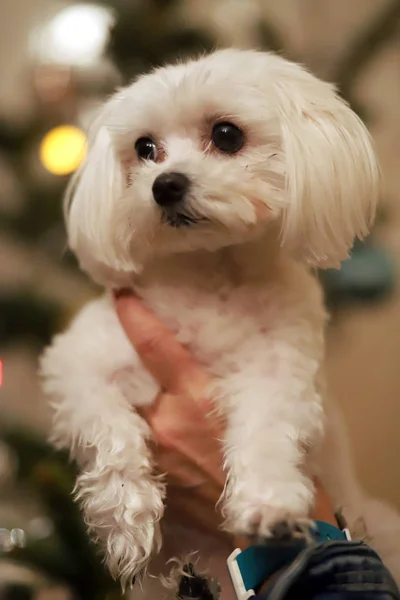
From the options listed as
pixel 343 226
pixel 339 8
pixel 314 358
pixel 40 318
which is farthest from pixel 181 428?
pixel 339 8

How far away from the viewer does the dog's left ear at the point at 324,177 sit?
0.70 metres

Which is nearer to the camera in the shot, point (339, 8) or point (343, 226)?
point (343, 226)

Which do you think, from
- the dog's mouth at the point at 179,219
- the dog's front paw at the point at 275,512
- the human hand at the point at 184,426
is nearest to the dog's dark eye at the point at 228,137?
the dog's mouth at the point at 179,219

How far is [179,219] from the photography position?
2.28ft

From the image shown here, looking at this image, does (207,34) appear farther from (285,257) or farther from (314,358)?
(314,358)

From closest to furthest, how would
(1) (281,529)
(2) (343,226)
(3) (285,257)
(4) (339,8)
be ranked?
1. (1) (281,529)
2. (2) (343,226)
3. (3) (285,257)
4. (4) (339,8)

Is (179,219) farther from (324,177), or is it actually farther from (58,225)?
(58,225)

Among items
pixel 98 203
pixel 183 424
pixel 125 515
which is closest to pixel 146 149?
pixel 98 203

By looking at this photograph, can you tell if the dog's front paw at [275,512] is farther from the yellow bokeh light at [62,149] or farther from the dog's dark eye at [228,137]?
the yellow bokeh light at [62,149]

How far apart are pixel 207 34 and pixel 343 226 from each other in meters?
0.57

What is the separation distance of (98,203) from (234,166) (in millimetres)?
213

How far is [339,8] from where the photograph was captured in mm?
1960

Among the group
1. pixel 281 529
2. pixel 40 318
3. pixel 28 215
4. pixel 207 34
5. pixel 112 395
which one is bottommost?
pixel 40 318

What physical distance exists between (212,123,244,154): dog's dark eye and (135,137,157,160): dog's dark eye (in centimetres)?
10
